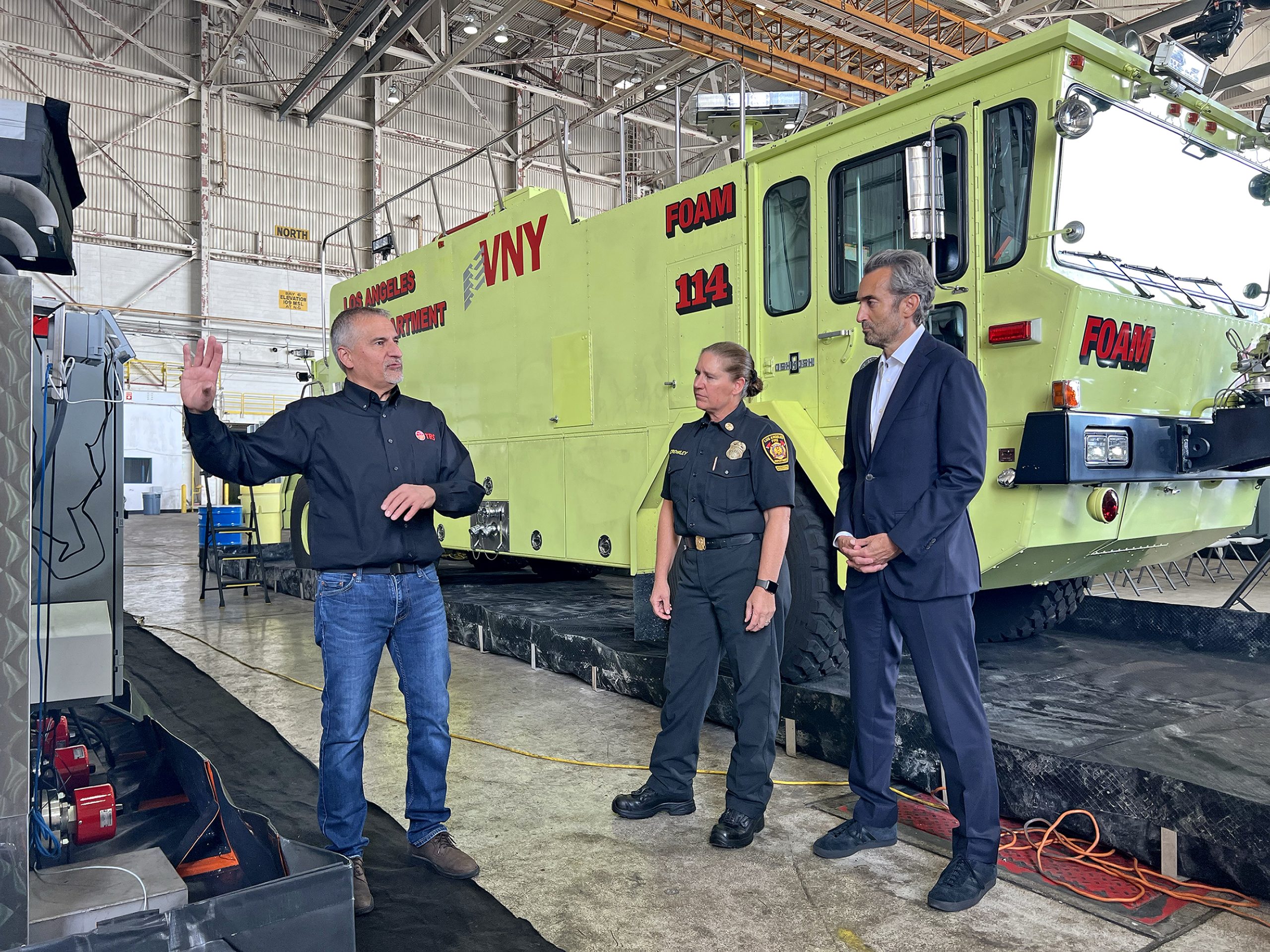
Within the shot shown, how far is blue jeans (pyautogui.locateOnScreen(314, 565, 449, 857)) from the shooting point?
2912 millimetres

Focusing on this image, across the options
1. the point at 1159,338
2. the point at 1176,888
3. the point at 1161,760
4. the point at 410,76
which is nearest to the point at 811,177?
the point at 1159,338

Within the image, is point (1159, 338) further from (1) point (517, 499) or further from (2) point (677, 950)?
(1) point (517, 499)

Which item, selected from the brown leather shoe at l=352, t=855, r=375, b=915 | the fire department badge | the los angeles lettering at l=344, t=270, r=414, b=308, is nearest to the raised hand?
the brown leather shoe at l=352, t=855, r=375, b=915

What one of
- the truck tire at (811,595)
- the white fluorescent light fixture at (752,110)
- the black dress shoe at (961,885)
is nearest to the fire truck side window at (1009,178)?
the truck tire at (811,595)

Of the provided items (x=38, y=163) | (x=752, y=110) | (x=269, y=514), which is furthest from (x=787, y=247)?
(x=269, y=514)

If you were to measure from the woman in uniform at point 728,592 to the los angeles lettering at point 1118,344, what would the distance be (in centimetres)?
135

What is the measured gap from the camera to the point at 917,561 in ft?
9.66

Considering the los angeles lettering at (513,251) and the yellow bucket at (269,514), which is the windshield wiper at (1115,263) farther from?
the yellow bucket at (269,514)

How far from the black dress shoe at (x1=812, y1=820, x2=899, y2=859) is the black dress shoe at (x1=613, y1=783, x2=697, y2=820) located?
1.81 ft

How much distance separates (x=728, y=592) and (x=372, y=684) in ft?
4.17

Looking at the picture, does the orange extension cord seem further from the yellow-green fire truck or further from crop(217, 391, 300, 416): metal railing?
crop(217, 391, 300, 416): metal railing

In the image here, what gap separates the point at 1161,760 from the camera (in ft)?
10.4

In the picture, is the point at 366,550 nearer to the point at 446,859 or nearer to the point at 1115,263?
the point at 446,859

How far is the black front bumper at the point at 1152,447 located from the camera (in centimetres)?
358
